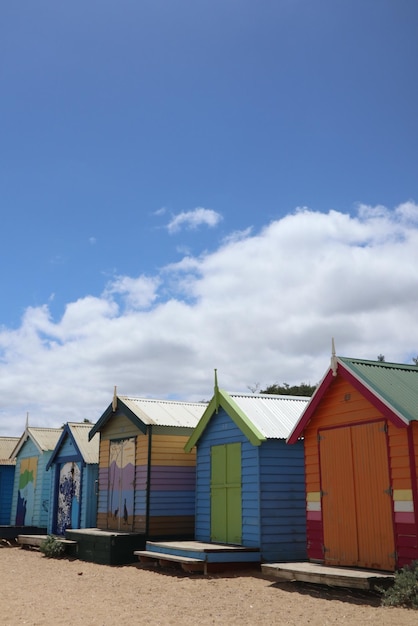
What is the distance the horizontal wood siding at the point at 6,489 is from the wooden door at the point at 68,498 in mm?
7298

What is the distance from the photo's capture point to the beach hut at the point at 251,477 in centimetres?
1505

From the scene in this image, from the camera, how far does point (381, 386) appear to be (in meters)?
12.0

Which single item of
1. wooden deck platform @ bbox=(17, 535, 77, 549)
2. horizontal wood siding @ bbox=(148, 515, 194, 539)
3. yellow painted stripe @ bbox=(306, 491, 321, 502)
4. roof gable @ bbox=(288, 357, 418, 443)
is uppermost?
roof gable @ bbox=(288, 357, 418, 443)

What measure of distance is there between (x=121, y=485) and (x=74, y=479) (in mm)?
4666

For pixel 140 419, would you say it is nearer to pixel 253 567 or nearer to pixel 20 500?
pixel 253 567

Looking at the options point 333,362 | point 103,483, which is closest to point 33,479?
point 103,483

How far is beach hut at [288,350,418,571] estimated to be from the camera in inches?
433

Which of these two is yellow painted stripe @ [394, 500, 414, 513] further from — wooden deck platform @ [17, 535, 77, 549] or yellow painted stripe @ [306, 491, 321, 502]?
wooden deck platform @ [17, 535, 77, 549]

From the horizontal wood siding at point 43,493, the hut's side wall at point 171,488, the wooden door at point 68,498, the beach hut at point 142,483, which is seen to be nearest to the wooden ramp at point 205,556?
the beach hut at point 142,483

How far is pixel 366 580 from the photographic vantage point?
10.2m

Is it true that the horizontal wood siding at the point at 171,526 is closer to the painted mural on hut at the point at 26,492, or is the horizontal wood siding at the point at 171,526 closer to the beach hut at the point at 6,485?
the painted mural on hut at the point at 26,492

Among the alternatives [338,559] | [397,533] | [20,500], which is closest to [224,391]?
[338,559]

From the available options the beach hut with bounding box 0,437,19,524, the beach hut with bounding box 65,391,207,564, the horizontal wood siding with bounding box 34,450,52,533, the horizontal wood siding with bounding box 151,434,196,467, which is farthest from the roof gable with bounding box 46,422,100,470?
the beach hut with bounding box 0,437,19,524

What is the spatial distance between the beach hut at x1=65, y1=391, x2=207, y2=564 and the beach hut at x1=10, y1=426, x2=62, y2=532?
6.54m
